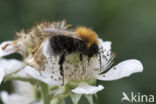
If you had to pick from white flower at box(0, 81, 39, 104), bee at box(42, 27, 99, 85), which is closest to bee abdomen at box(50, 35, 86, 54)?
bee at box(42, 27, 99, 85)

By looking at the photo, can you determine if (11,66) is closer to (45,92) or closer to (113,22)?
(45,92)

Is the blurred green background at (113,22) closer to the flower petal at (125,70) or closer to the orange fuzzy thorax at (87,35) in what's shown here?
the flower petal at (125,70)

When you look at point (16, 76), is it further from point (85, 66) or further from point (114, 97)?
point (114, 97)

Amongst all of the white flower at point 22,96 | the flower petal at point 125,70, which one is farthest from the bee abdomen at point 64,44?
the white flower at point 22,96

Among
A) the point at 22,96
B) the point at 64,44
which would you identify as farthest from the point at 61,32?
the point at 22,96

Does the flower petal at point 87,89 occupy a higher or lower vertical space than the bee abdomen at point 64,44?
lower

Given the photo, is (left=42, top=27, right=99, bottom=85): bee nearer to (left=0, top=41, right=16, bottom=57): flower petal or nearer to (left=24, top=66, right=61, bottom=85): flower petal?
(left=24, top=66, right=61, bottom=85): flower petal

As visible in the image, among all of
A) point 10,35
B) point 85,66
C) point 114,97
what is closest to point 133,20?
point 114,97
